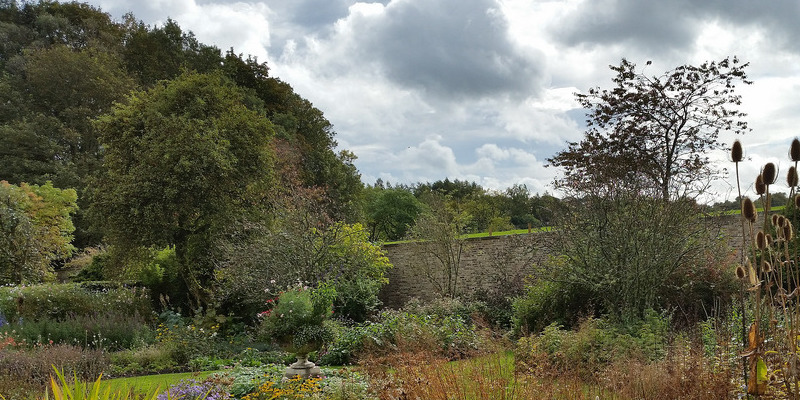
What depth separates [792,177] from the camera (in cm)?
238

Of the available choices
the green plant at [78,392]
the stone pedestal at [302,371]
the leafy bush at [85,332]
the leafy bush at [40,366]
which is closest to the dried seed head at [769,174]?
the green plant at [78,392]

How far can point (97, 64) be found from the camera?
66.8 ft

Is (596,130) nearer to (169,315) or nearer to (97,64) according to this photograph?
(169,315)

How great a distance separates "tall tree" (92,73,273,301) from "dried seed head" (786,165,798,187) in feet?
38.8

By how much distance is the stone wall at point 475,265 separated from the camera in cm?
1173

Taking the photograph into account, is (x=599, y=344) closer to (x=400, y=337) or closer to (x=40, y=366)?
(x=400, y=337)

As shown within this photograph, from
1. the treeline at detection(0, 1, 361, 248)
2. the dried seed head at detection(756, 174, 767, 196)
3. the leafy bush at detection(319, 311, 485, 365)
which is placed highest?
the treeline at detection(0, 1, 361, 248)

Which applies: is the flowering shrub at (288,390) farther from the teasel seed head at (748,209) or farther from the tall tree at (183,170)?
the tall tree at (183,170)

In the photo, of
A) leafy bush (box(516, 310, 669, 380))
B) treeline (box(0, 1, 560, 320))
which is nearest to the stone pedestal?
leafy bush (box(516, 310, 669, 380))

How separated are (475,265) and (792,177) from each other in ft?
39.8

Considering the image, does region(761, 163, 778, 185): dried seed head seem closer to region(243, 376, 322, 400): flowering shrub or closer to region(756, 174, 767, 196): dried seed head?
region(756, 174, 767, 196): dried seed head

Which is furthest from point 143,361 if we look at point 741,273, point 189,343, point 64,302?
point 741,273

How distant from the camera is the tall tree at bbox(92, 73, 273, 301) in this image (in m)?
12.9

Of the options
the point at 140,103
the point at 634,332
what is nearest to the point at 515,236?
the point at 634,332
